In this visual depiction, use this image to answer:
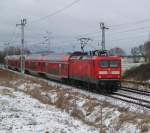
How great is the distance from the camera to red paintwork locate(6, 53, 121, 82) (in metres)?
30.2

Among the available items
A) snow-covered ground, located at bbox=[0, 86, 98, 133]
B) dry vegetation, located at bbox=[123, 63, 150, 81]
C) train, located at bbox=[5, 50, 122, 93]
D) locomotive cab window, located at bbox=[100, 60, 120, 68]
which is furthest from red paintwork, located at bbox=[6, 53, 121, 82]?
snow-covered ground, located at bbox=[0, 86, 98, 133]

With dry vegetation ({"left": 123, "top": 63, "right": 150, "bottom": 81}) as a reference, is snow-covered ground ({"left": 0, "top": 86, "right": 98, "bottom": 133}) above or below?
below

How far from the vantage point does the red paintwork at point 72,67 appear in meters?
30.2

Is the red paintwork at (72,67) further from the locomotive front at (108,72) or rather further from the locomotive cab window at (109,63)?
the locomotive cab window at (109,63)

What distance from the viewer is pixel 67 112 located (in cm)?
1972

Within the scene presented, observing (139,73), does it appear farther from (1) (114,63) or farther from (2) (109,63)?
(2) (109,63)

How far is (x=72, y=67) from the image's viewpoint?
37031 mm

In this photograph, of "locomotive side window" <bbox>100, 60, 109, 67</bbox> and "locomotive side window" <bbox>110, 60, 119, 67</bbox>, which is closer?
"locomotive side window" <bbox>100, 60, 109, 67</bbox>

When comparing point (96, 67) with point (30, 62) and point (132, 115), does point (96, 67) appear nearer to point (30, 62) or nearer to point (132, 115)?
point (132, 115)

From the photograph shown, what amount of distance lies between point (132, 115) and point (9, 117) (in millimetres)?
4650

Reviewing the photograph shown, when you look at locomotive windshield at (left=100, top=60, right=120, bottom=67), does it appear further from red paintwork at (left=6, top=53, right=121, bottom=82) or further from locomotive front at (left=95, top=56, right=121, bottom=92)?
red paintwork at (left=6, top=53, right=121, bottom=82)

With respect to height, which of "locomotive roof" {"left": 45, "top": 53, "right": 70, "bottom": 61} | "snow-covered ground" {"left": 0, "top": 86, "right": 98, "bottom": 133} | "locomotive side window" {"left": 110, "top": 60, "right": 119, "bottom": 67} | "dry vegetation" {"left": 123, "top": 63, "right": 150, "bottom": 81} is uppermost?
"locomotive roof" {"left": 45, "top": 53, "right": 70, "bottom": 61}

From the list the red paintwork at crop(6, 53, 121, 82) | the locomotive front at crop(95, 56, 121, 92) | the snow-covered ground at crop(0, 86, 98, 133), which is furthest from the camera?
the red paintwork at crop(6, 53, 121, 82)

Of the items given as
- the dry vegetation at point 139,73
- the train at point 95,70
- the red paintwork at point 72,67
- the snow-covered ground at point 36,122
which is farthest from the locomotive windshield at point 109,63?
the snow-covered ground at point 36,122
